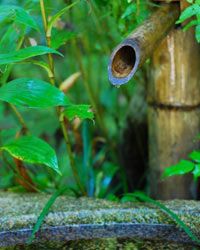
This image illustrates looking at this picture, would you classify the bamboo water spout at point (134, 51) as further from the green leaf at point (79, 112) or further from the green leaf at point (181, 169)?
the green leaf at point (181, 169)

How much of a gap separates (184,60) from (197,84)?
0.28ft

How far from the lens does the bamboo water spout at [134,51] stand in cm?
102

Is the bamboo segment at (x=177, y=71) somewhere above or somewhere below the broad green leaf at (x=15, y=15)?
below

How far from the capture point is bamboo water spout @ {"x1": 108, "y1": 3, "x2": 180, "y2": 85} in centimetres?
102

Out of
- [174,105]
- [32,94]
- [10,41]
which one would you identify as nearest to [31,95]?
[32,94]

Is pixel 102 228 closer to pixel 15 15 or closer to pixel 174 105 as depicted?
pixel 174 105

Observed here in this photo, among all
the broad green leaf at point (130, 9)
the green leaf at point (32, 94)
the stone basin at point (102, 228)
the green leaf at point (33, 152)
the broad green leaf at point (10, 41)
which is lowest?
the stone basin at point (102, 228)

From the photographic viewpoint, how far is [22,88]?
108 cm

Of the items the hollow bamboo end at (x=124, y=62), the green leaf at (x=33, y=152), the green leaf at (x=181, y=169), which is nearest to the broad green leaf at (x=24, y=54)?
the hollow bamboo end at (x=124, y=62)

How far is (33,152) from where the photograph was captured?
1.16m

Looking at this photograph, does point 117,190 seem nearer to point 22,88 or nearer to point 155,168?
point 155,168

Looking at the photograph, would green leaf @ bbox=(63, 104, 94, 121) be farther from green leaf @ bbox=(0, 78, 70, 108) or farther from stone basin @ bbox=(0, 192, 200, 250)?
stone basin @ bbox=(0, 192, 200, 250)

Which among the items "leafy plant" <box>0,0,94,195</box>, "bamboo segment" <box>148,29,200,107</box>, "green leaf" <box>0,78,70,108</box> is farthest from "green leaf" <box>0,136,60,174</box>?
"bamboo segment" <box>148,29,200,107</box>

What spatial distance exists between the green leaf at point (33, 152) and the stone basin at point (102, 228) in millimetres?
183
